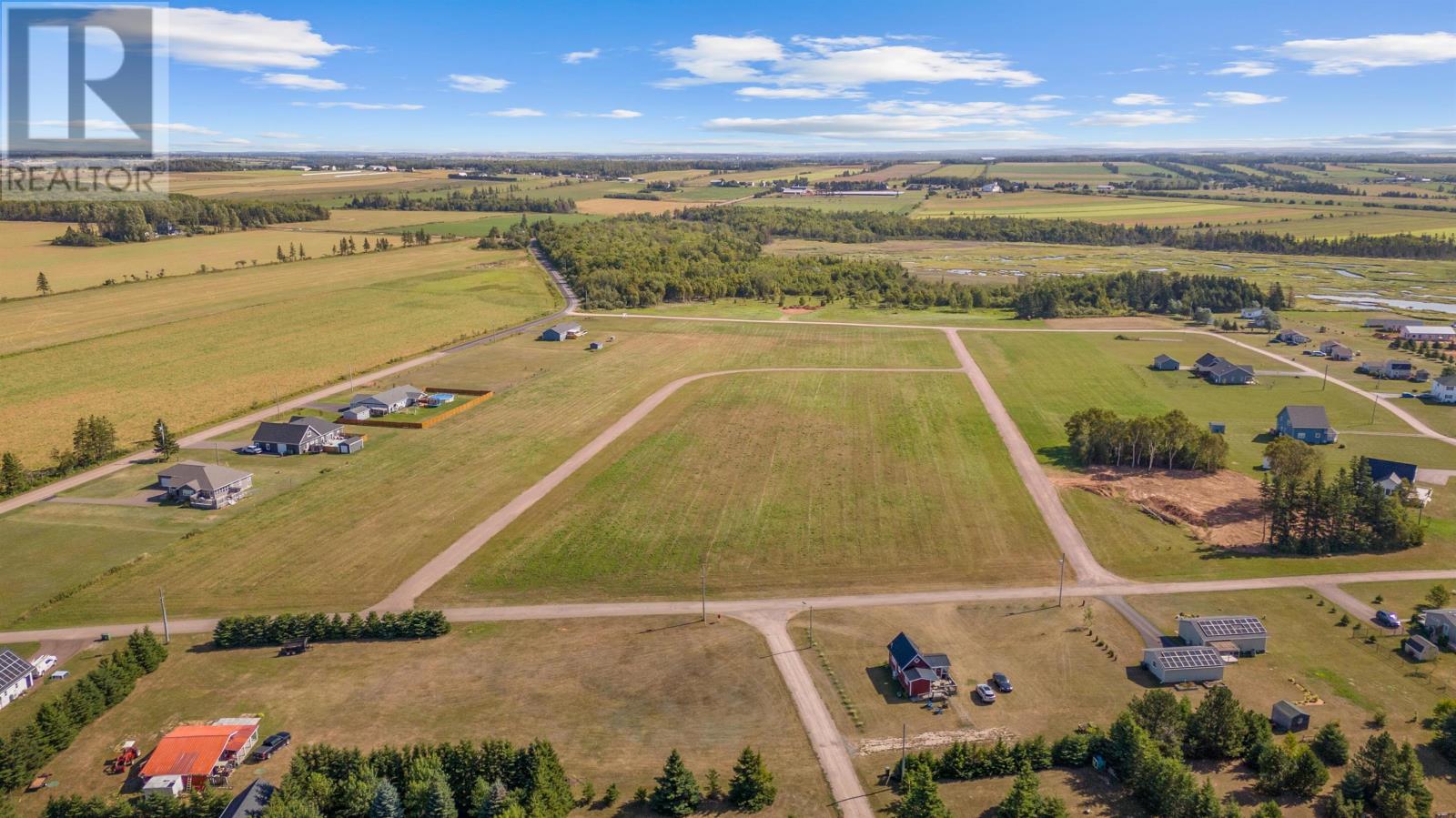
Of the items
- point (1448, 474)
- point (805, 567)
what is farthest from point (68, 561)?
point (1448, 474)

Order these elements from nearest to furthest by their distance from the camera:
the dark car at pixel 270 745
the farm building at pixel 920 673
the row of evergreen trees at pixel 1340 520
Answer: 1. the dark car at pixel 270 745
2. the farm building at pixel 920 673
3. the row of evergreen trees at pixel 1340 520

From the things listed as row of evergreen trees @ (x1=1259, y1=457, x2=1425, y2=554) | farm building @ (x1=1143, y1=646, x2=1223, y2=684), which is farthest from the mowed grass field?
row of evergreen trees @ (x1=1259, y1=457, x2=1425, y2=554)

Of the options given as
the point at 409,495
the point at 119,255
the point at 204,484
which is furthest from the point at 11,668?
the point at 119,255

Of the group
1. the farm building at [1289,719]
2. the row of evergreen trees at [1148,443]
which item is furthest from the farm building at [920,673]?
the row of evergreen trees at [1148,443]

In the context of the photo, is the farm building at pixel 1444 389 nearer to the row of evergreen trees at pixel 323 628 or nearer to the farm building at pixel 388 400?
the row of evergreen trees at pixel 323 628

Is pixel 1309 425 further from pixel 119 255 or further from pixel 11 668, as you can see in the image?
pixel 119 255
